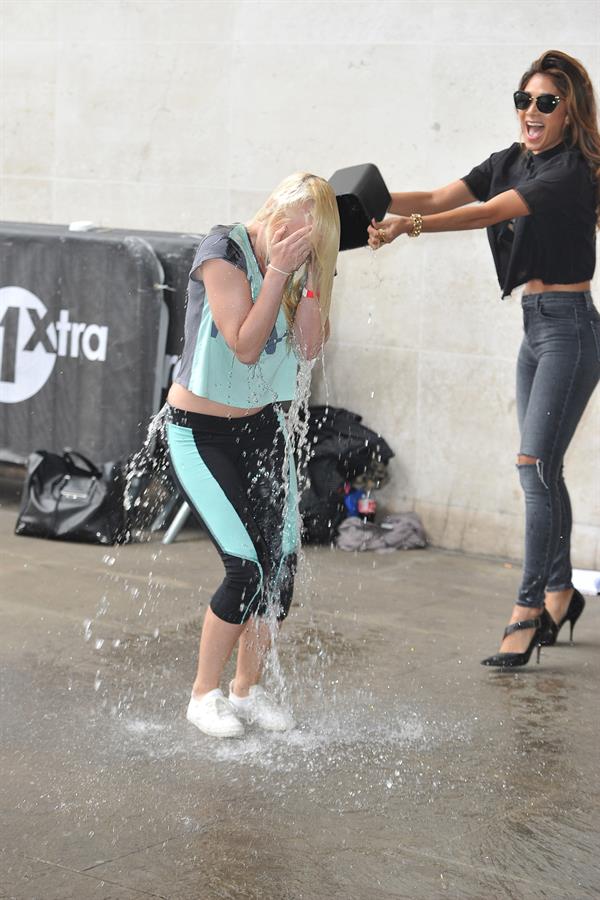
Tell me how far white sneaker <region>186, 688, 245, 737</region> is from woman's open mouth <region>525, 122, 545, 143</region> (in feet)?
7.41

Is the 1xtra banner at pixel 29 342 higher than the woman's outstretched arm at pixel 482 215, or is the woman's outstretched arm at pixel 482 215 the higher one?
the woman's outstretched arm at pixel 482 215

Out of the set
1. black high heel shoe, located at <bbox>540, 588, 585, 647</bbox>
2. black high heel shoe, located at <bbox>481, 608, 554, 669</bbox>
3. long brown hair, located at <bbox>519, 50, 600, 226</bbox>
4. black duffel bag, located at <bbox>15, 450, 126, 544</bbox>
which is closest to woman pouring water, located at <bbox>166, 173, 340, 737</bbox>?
black high heel shoe, located at <bbox>481, 608, 554, 669</bbox>

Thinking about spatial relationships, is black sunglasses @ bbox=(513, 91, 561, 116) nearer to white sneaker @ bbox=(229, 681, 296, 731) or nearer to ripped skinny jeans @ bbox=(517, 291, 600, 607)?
ripped skinny jeans @ bbox=(517, 291, 600, 607)

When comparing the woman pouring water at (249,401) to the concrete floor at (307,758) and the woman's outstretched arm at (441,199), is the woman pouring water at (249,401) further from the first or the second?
the woman's outstretched arm at (441,199)

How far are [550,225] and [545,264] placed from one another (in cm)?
15

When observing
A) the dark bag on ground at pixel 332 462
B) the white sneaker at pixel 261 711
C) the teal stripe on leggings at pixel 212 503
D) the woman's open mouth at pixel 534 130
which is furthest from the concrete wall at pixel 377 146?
the teal stripe on leggings at pixel 212 503

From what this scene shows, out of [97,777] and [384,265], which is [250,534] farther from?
[384,265]

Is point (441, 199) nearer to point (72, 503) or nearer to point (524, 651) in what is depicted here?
point (524, 651)

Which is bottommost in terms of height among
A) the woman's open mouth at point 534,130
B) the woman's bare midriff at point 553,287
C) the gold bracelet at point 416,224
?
the woman's bare midriff at point 553,287

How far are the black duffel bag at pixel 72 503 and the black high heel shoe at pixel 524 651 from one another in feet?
7.78

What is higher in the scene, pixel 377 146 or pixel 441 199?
pixel 377 146

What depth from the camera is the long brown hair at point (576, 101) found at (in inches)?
187

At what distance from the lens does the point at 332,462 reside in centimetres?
691

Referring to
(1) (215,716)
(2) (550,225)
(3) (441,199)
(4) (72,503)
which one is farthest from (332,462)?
(1) (215,716)
